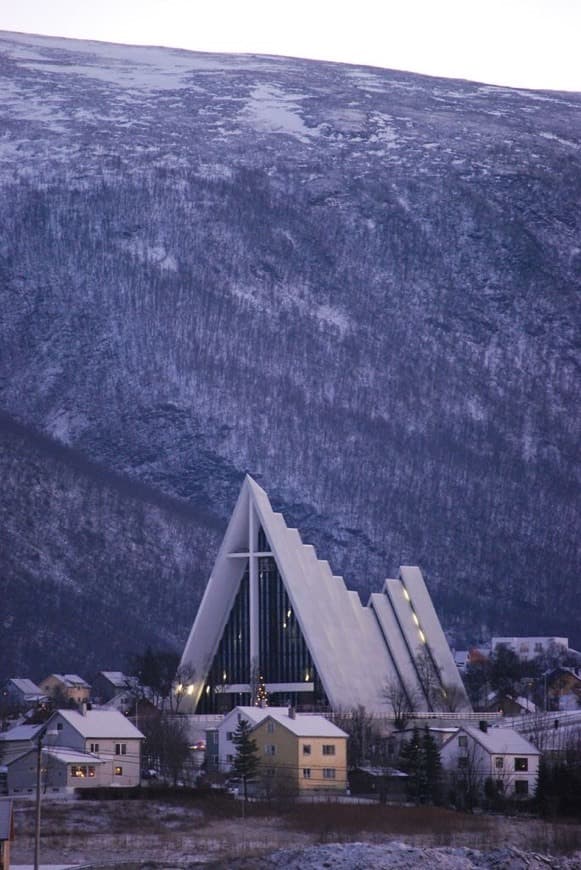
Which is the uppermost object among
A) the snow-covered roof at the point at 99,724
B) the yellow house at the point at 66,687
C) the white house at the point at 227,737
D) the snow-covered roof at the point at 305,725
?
the snow-covered roof at the point at 99,724

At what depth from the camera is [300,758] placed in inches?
3393

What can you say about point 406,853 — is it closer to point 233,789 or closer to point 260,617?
point 233,789

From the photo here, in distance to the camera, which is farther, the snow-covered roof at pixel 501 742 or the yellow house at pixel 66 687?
the yellow house at pixel 66 687

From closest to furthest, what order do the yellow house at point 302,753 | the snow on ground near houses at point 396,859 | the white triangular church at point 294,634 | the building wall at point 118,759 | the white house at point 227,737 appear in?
the snow on ground near houses at point 396,859
the building wall at point 118,759
the yellow house at point 302,753
the white house at point 227,737
the white triangular church at point 294,634

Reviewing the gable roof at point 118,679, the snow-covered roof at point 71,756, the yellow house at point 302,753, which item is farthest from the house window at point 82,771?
the gable roof at point 118,679

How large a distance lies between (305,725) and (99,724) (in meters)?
8.61

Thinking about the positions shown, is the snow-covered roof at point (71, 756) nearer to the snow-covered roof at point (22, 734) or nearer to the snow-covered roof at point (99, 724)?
the snow-covered roof at point (99, 724)

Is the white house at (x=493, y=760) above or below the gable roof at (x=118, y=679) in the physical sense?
above

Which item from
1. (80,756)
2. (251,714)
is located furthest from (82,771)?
(251,714)

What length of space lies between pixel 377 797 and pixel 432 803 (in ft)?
9.92

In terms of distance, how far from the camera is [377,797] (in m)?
83.8

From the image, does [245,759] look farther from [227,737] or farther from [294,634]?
[294,634]

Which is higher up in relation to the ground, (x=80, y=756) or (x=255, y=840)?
(x=80, y=756)

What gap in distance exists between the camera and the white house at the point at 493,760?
8525 cm
